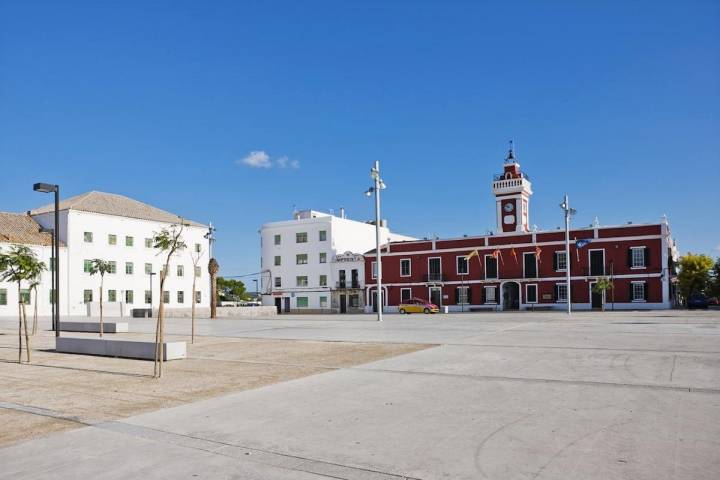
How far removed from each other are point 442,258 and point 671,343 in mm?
43605

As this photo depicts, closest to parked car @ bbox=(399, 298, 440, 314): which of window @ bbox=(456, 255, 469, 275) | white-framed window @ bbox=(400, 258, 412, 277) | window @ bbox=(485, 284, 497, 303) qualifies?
window @ bbox=(485, 284, 497, 303)

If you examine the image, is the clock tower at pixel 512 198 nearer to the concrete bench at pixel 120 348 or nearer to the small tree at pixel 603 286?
the small tree at pixel 603 286

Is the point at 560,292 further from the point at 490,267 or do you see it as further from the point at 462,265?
the point at 462,265

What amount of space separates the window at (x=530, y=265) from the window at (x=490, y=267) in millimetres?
2874

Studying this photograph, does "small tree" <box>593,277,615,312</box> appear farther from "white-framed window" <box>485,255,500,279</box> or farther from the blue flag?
"white-framed window" <box>485,255,500,279</box>

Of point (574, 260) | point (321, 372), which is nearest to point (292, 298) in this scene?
point (574, 260)

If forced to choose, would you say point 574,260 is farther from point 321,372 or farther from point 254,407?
point 254,407

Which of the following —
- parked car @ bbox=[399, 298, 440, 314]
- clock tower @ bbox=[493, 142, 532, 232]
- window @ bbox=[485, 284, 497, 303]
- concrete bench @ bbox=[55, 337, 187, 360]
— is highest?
clock tower @ bbox=[493, 142, 532, 232]

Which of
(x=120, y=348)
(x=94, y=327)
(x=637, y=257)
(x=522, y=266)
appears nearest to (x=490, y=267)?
(x=522, y=266)

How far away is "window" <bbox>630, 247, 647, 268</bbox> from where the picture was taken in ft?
164

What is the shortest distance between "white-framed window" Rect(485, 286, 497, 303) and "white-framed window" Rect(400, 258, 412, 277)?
858cm

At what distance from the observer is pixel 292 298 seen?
70188mm

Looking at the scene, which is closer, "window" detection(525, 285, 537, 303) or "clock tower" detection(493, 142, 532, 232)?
"window" detection(525, 285, 537, 303)

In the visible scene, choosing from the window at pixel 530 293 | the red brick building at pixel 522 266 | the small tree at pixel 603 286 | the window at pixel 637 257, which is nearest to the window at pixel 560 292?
the red brick building at pixel 522 266
